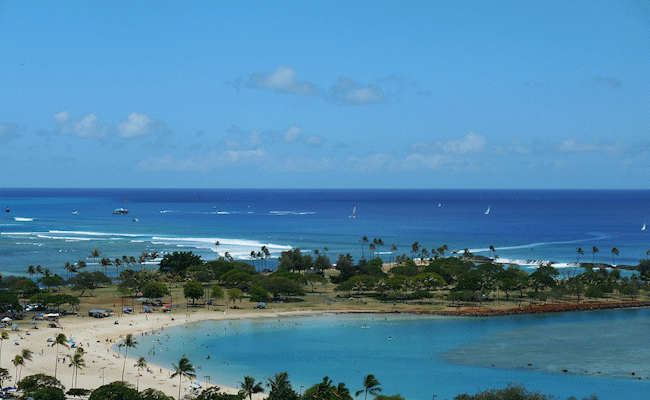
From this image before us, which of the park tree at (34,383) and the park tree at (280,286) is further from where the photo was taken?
the park tree at (280,286)

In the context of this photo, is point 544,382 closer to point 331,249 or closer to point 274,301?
point 274,301

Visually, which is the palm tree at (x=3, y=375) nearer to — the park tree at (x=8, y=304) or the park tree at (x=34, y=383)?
the park tree at (x=34, y=383)

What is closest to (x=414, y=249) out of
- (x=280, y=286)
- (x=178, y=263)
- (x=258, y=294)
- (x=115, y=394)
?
(x=280, y=286)

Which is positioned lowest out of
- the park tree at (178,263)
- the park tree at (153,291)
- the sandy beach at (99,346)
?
the sandy beach at (99,346)

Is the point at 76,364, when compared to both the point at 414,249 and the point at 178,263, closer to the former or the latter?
the point at 178,263

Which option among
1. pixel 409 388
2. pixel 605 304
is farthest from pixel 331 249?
pixel 409 388

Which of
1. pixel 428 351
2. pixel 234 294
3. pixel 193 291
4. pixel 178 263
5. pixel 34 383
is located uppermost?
pixel 178 263

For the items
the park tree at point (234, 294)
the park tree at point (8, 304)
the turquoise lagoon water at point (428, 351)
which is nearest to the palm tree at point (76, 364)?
the turquoise lagoon water at point (428, 351)
